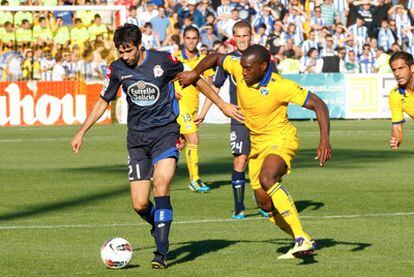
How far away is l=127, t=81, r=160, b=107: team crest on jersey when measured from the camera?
447 inches

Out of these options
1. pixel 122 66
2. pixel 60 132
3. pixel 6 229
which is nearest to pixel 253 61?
pixel 122 66

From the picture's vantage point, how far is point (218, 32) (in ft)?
127

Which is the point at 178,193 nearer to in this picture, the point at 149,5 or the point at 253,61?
the point at 253,61

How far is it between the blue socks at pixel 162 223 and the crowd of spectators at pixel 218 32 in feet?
72.3

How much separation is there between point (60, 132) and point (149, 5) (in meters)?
8.13

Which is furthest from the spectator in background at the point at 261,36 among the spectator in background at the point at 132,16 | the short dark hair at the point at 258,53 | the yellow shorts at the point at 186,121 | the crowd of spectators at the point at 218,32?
the short dark hair at the point at 258,53

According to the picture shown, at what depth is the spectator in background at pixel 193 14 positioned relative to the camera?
3859 cm

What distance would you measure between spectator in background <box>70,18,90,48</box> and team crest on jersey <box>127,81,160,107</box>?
2438cm

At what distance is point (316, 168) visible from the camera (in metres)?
22.1

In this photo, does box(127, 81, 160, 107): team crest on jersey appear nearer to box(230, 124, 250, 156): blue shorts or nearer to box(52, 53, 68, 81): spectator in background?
box(230, 124, 250, 156): blue shorts

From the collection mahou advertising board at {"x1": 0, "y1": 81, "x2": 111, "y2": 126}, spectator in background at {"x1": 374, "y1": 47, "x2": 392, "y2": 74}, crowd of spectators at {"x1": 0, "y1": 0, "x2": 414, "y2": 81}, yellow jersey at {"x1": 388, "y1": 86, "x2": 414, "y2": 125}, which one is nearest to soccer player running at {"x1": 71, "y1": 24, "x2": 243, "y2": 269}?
yellow jersey at {"x1": 388, "y1": 86, "x2": 414, "y2": 125}

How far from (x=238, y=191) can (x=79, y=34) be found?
21.0 metres

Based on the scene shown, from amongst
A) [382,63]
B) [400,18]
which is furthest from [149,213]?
[400,18]

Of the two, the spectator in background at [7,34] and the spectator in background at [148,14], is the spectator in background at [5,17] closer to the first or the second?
the spectator in background at [7,34]
